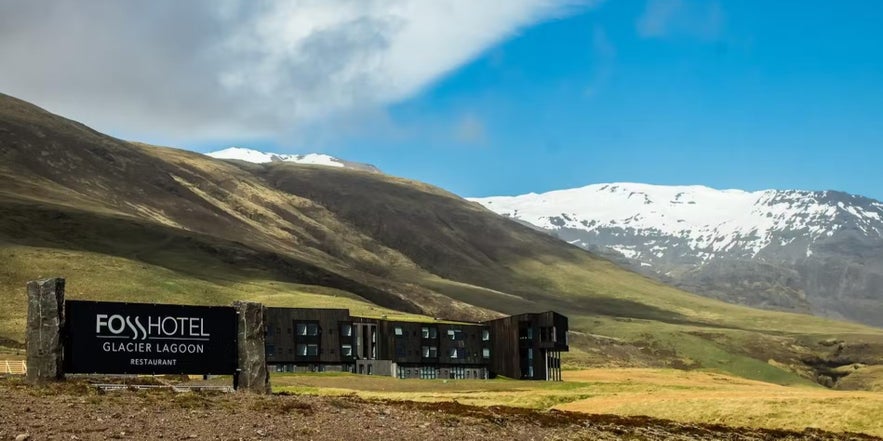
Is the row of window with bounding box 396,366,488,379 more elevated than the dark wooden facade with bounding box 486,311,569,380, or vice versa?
the dark wooden facade with bounding box 486,311,569,380

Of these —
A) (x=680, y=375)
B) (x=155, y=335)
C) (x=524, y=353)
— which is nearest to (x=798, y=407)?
(x=155, y=335)

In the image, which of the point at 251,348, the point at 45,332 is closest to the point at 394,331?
the point at 251,348

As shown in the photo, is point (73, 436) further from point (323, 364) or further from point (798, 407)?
point (323, 364)

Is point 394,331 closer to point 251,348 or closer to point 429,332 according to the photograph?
point 429,332

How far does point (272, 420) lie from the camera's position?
123ft

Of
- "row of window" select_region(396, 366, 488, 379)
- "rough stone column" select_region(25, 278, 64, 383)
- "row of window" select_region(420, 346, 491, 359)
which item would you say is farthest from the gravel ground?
"row of window" select_region(420, 346, 491, 359)

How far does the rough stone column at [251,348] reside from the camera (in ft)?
160

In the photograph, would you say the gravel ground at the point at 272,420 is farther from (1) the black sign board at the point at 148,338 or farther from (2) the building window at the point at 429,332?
(2) the building window at the point at 429,332

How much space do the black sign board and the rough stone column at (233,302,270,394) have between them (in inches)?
18.4

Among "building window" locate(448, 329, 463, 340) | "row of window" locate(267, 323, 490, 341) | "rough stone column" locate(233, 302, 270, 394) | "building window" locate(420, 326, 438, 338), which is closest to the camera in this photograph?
"rough stone column" locate(233, 302, 270, 394)

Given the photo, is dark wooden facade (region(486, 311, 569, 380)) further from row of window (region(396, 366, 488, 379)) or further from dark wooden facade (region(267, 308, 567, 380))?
row of window (region(396, 366, 488, 379))

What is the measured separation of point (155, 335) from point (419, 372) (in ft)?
376

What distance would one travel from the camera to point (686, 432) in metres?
47.9

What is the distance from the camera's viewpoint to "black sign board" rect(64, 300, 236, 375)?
46469 mm
